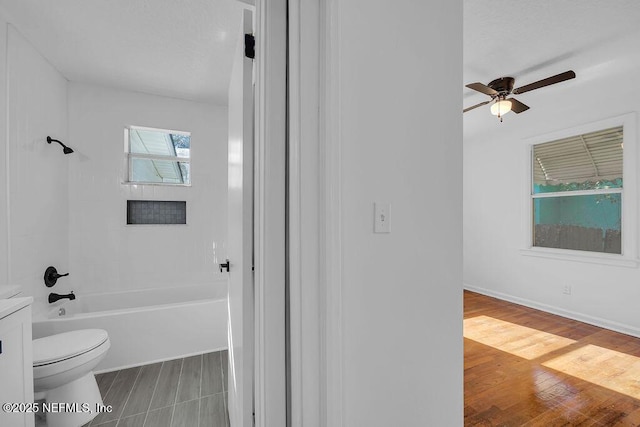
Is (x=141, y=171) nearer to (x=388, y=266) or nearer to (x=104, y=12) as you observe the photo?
(x=104, y=12)

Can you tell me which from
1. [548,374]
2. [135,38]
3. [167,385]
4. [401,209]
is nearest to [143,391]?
[167,385]

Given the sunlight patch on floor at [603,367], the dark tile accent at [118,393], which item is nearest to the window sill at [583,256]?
the sunlight patch on floor at [603,367]

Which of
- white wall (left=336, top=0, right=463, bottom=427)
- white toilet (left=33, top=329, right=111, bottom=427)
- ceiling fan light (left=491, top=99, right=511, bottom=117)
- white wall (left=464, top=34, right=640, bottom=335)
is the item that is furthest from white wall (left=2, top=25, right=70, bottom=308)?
white wall (left=464, top=34, right=640, bottom=335)

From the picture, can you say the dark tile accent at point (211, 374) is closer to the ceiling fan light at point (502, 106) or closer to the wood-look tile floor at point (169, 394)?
the wood-look tile floor at point (169, 394)

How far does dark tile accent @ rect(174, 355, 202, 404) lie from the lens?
6.52 feet

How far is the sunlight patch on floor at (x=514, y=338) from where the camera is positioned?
2598mm

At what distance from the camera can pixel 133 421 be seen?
67.7 inches

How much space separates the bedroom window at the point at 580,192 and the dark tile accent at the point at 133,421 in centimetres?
441

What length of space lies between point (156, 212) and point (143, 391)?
5.77ft

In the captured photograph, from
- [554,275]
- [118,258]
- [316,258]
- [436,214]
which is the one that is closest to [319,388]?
[316,258]

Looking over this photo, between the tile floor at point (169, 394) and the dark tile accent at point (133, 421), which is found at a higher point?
the dark tile accent at point (133, 421)

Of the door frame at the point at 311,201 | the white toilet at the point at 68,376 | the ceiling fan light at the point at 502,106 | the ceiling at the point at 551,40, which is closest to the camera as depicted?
the door frame at the point at 311,201

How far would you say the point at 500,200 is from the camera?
4.18m

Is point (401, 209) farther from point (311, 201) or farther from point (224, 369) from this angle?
point (224, 369)
